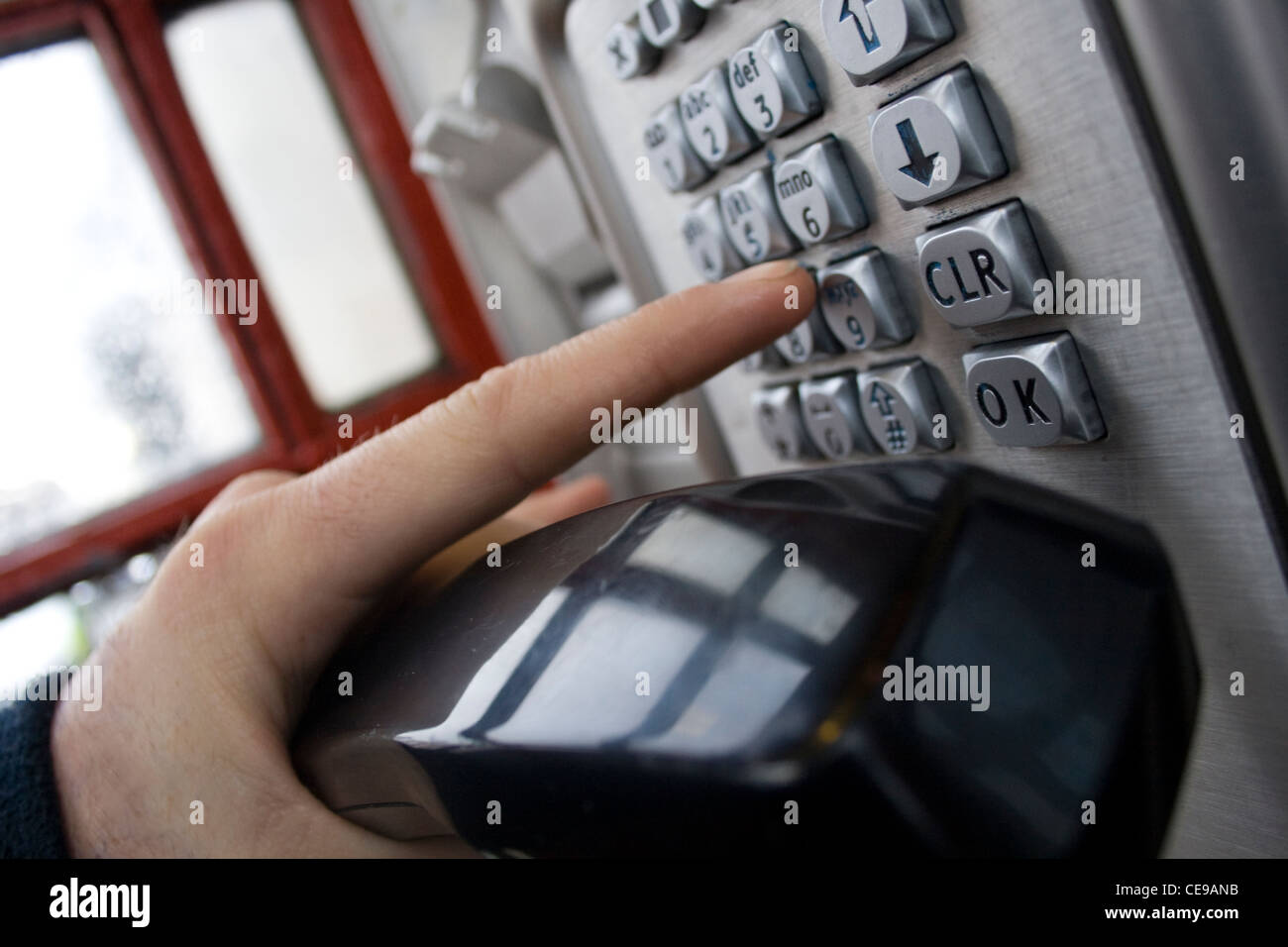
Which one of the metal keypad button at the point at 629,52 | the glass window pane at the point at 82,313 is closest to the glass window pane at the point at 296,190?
the glass window pane at the point at 82,313

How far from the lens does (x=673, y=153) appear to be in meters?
0.37

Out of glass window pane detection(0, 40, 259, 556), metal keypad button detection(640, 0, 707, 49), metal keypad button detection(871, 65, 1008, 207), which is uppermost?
glass window pane detection(0, 40, 259, 556)

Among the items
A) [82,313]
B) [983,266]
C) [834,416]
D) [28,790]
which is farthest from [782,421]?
[82,313]

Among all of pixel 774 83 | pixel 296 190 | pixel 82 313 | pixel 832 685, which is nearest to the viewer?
pixel 832 685

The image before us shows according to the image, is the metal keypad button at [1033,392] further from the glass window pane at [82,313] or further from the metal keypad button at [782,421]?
the glass window pane at [82,313]

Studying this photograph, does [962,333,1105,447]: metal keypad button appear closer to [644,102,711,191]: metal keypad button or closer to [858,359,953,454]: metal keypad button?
[858,359,953,454]: metal keypad button

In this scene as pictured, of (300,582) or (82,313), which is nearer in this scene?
(300,582)

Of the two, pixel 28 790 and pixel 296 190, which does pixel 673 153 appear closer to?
pixel 28 790

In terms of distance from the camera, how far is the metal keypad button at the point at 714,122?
1.09 ft

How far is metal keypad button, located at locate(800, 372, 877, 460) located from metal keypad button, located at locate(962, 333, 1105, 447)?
62 mm

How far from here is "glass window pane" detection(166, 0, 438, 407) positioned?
167cm

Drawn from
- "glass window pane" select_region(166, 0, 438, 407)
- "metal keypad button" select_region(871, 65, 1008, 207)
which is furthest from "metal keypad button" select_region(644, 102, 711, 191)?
"glass window pane" select_region(166, 0, 438, 407)

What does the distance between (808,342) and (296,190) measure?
1649 mm
